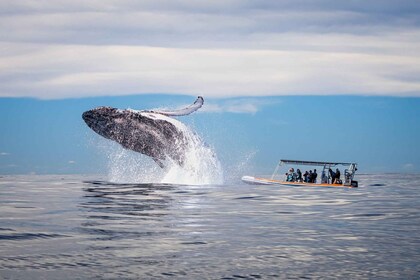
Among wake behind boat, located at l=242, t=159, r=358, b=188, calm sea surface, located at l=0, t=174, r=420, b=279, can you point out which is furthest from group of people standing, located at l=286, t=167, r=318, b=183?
calm sea surface, located at l=0, t=174, r=420, b=279

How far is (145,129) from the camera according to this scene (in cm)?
3728

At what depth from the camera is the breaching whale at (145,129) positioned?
36.0m

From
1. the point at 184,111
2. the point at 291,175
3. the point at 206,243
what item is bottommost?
the point at 206,243

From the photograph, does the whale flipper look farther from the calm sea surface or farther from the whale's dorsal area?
the calm sea surface

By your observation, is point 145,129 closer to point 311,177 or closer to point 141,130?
point 141,130

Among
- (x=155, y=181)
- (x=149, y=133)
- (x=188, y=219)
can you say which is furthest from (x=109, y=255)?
(x=155, y=181)

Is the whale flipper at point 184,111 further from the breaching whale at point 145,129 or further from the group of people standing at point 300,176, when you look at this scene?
the group of people standing at point 300,176

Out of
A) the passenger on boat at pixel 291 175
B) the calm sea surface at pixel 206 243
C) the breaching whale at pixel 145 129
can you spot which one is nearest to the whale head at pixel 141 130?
the breaching whale at pixel 145 129

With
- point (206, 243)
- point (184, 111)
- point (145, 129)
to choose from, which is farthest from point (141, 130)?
point (206, 243)

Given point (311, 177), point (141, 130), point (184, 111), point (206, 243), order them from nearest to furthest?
point (206, 243) → point (141, 130) → point (184, 111) → point (311, 177)

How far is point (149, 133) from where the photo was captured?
3744 centimetres

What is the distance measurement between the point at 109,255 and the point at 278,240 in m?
4.32

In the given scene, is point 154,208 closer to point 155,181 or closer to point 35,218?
point 35,218

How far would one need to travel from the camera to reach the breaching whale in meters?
36.0
